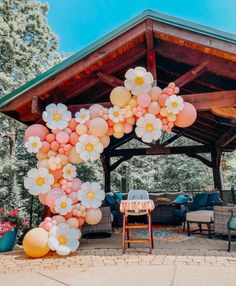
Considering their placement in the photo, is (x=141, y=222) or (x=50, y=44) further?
(x=50, y=44)

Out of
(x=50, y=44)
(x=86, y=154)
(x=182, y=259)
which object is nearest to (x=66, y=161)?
(x=86, y=154)

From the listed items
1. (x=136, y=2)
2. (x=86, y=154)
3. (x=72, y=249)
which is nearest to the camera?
(x=72, y=249)

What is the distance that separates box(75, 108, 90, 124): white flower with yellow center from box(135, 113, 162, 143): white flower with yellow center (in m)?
0.88

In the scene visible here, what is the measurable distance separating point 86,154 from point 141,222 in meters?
4.01

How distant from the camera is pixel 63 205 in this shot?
4164mm

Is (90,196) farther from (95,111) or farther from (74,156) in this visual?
(95,111)

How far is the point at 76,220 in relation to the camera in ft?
13.7

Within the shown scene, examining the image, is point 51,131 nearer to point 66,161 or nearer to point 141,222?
point 66,161

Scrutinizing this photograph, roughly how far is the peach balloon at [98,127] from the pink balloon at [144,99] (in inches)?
26.3

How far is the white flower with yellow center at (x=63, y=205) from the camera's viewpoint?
4.14 m

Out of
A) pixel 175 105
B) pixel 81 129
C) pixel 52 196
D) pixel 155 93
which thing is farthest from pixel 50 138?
pixel 175 105

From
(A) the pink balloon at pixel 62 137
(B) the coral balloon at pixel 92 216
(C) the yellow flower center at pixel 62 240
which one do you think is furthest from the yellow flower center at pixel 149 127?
(C) the yellow flower center at pixel 62 240

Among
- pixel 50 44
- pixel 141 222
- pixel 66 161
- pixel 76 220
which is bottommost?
pixel 141 222

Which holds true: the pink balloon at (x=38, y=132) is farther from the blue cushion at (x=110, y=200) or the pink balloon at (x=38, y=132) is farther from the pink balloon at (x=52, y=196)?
the blue cushion at (x=110, y=200)
